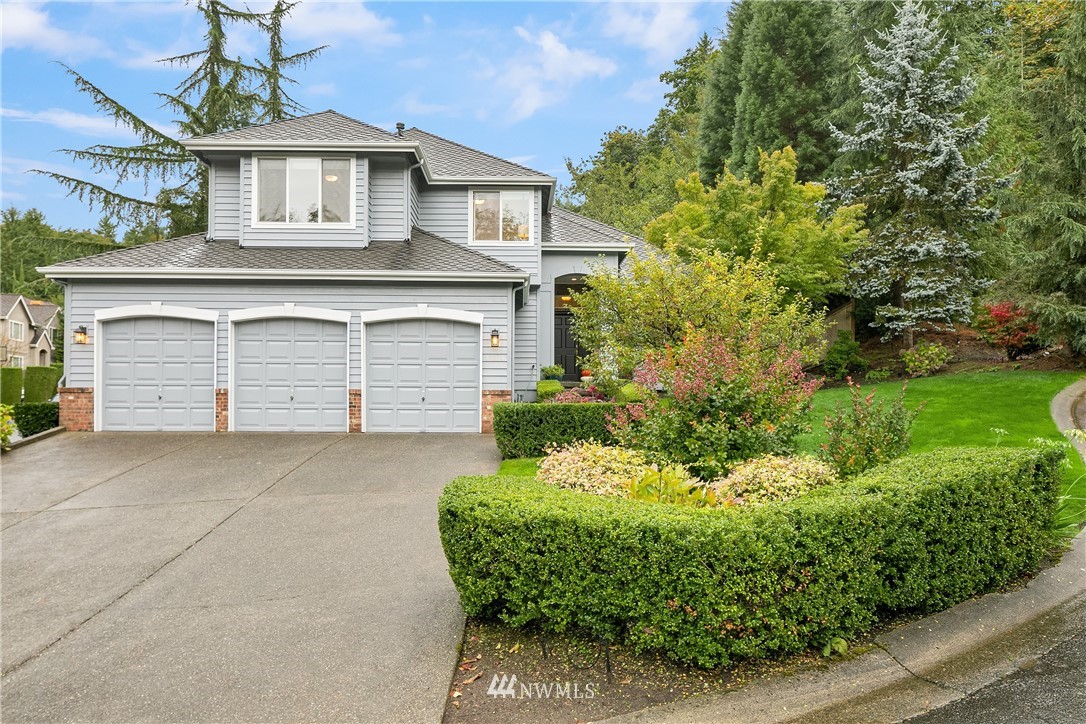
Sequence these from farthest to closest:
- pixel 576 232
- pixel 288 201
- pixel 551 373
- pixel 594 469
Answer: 1. pixel 576 232
2. pixel 551 373
3. pixel 288 201
4. pixel 594 469

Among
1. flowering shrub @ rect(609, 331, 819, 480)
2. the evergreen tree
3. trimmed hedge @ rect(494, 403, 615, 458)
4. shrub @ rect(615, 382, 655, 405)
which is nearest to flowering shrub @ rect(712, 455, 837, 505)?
flowering shrub @ rect(609, 331, 819, 480)

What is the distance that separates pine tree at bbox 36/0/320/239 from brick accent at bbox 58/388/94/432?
423 inches

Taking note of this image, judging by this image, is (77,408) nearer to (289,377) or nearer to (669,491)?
(289,377)

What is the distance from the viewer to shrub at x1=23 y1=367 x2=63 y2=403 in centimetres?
1627

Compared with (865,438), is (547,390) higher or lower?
higher

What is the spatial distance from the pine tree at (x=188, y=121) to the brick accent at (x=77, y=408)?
35.2 ft

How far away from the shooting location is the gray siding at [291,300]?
12492mm

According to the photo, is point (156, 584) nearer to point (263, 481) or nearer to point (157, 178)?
point (263, 481)

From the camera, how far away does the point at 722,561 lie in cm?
346

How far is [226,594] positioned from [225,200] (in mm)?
12126

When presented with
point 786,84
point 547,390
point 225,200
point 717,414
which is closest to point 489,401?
point 547,390

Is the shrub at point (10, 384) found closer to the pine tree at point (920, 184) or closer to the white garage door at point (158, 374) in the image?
the white garage door at point (158, 374)

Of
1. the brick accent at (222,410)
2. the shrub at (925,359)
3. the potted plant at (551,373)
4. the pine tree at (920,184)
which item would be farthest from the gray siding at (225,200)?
the shrub at (925,359)

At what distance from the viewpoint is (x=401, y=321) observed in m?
12.8
